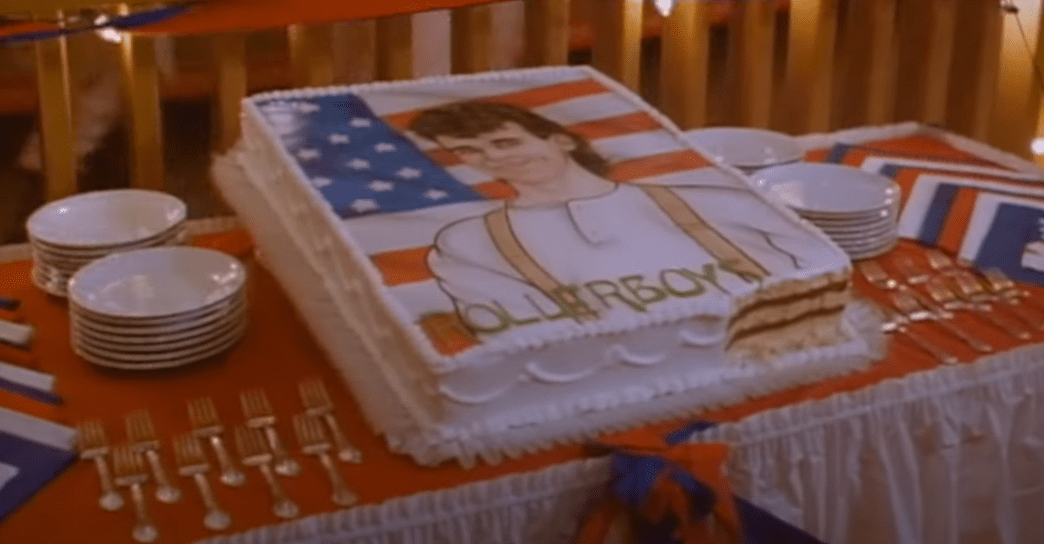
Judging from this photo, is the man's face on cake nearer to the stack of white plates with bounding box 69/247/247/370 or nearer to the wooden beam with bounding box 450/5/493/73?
the stack of white plates with bounding box 69/247/247/370

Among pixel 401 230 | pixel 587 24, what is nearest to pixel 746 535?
pixel 401 230

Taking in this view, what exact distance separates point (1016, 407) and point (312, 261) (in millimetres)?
677

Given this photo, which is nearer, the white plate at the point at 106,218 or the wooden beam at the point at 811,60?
the white plate at the point at 106,218

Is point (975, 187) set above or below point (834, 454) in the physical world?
above

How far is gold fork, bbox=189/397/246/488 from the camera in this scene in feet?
3.46

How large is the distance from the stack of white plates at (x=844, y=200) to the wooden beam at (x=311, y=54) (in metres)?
0.61

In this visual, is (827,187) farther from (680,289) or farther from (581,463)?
(581,463)

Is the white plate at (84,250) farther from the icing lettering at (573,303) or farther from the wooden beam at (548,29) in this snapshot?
the wooden beam at (548,29)

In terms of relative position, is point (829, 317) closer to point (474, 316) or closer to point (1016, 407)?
point (1016, 407)

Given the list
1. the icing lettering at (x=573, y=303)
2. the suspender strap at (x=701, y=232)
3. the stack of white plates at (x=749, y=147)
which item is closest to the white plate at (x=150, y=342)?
the icing lettering at (x=573, y=303)

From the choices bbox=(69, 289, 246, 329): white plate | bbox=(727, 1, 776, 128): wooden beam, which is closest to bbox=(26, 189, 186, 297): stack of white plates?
bbox=(69, 289, 246, 329): white plate

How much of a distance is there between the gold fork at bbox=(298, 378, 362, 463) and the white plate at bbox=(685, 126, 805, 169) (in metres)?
0.63

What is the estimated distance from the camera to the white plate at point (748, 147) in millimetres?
1619

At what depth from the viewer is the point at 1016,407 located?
4.15 feet
